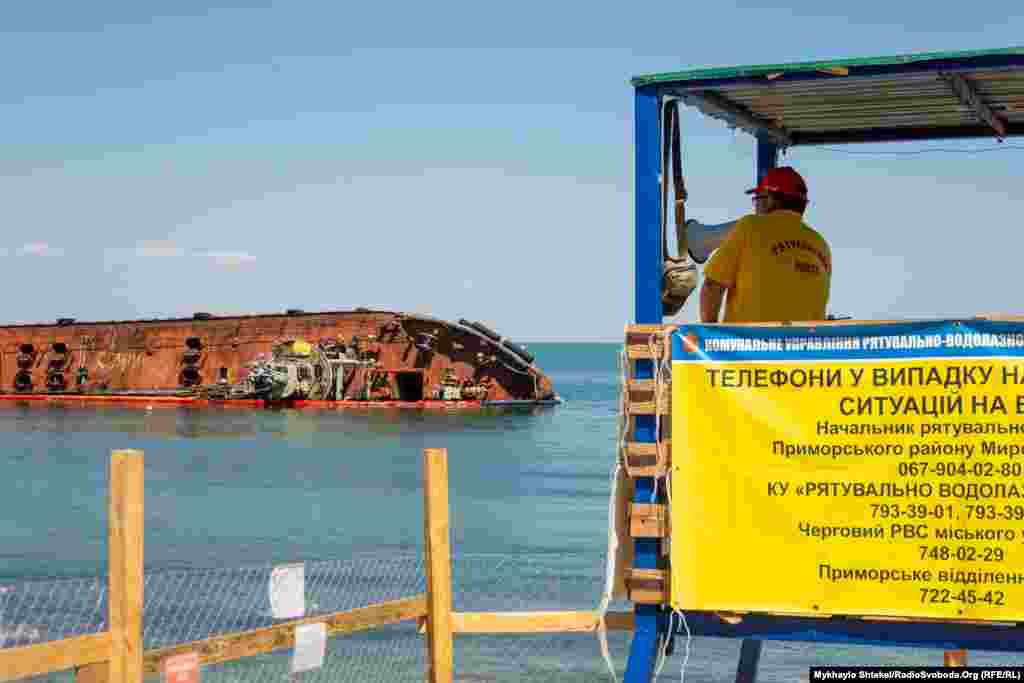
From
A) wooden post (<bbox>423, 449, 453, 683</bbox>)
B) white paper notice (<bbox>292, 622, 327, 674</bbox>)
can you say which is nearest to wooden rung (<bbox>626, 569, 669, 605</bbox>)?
wooden post (<bbox>423, 449, 453, 683</bbox>)

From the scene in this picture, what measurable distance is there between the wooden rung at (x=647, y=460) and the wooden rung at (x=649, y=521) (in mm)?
183

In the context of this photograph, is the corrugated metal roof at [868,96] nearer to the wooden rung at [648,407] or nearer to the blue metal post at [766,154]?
the blue metal post at [766,154]

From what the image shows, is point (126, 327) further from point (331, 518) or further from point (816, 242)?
point (816, 242)

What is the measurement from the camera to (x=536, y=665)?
1861cm

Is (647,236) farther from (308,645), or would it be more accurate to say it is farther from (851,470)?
(308,645)

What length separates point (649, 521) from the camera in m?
8.09

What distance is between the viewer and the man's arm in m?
8.47

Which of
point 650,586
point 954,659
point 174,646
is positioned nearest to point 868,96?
point 650,586

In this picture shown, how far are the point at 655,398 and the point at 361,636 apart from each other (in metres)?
13.5

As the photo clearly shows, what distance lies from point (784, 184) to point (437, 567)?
117 inches

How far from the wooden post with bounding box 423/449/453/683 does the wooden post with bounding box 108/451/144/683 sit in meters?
1.76

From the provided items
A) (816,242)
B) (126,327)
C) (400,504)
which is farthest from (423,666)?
(126,327)

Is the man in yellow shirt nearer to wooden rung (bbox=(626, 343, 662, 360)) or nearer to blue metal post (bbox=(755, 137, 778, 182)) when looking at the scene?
wooden rung (bbox=(626, 343, 662, 360))

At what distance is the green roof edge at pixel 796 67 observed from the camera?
25.7 feet
